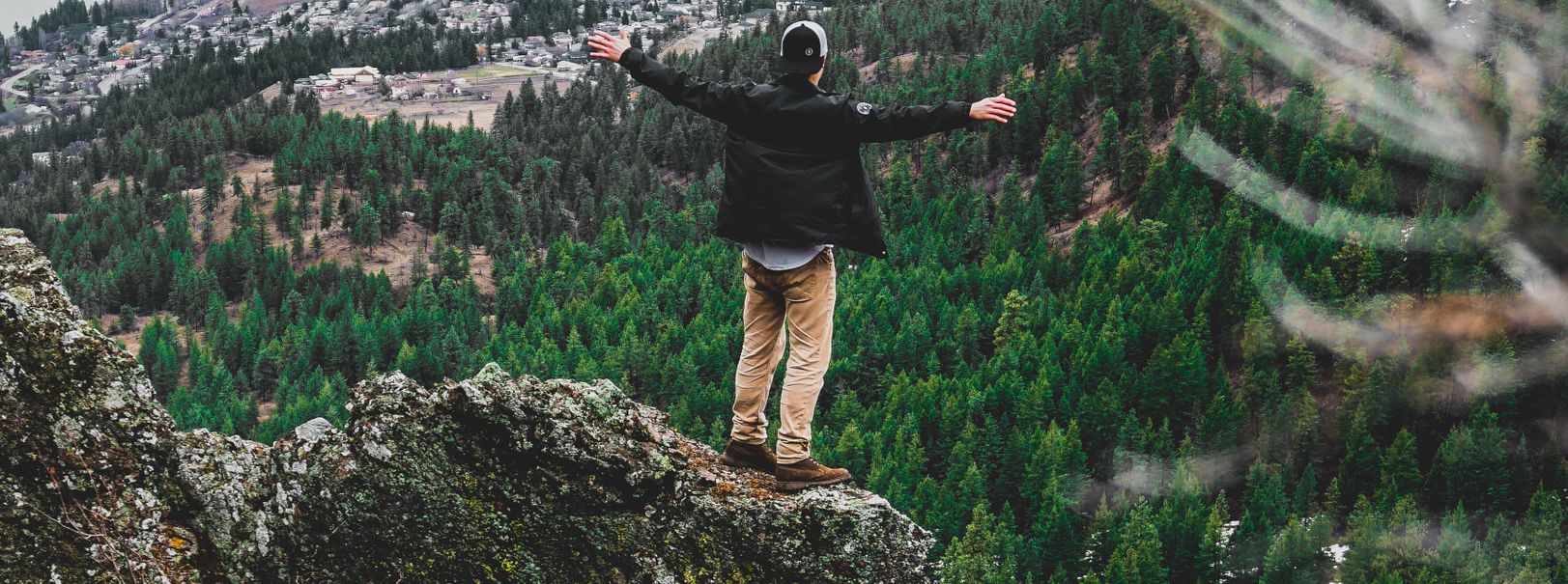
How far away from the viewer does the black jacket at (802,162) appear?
1419cm

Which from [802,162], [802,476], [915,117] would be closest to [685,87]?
[802,162]

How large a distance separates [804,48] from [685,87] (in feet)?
4.49

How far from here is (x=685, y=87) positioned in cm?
1481

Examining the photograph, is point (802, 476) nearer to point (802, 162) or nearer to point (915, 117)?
point (802, 162)

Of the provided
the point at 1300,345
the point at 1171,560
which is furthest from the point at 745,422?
the point at 1300,345

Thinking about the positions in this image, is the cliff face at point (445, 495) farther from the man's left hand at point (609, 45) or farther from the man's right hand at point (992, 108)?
the man's right hand at point (992, 108)

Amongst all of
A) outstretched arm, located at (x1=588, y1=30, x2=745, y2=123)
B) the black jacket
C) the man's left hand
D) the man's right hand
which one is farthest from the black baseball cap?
the man's left hand

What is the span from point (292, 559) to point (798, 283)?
18.9 feet

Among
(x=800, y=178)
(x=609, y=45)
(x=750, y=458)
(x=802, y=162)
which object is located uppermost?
(x=609, y=45)

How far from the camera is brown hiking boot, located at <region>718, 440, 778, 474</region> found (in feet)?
50.7

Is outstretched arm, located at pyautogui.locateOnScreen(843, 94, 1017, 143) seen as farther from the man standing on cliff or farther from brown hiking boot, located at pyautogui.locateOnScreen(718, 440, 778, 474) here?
brown hiking boot, located at pyautogui.locateOnScreen(718, 440, 778, 474)

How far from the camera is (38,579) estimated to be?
12211 mm

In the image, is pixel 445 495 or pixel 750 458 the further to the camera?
pixel 750 458

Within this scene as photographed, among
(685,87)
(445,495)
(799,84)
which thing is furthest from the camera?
(685,87)
